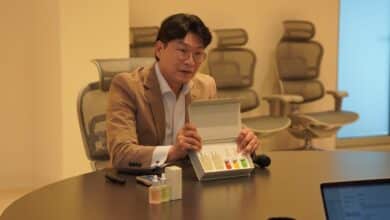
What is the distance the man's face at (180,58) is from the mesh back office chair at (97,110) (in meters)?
0.51

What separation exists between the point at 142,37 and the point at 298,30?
5.35ft

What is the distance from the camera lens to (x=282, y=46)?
20.6ft

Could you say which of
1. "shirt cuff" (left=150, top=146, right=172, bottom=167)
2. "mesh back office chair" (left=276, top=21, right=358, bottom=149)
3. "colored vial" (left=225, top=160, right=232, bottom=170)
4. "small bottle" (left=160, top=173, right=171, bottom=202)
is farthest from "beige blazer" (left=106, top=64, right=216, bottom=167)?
"mesh back office chair" (left=276, top=21, right=358, bottom=149)

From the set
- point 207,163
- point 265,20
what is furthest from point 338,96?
point 207,163

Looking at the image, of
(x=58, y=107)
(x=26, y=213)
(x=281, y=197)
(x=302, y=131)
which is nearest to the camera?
(x=26, y=213)

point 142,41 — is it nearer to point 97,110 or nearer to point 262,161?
point 97,110

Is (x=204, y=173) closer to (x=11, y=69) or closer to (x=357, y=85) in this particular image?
(x=11, y=69)

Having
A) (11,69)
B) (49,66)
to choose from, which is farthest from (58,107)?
(11,69)

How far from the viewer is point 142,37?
5508 millimetres

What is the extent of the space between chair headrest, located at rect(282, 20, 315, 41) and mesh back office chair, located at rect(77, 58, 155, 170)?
10.6 feet

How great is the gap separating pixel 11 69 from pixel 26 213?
3.61 meters

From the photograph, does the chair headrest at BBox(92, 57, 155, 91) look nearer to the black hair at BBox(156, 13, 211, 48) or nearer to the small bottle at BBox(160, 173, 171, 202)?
the black hair at BBox(156, 13, 211, 48)

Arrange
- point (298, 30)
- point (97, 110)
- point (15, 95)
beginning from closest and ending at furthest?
point (97, 110) → point (15, 95) → point (298, 30)

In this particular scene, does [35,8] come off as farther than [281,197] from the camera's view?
Yes
